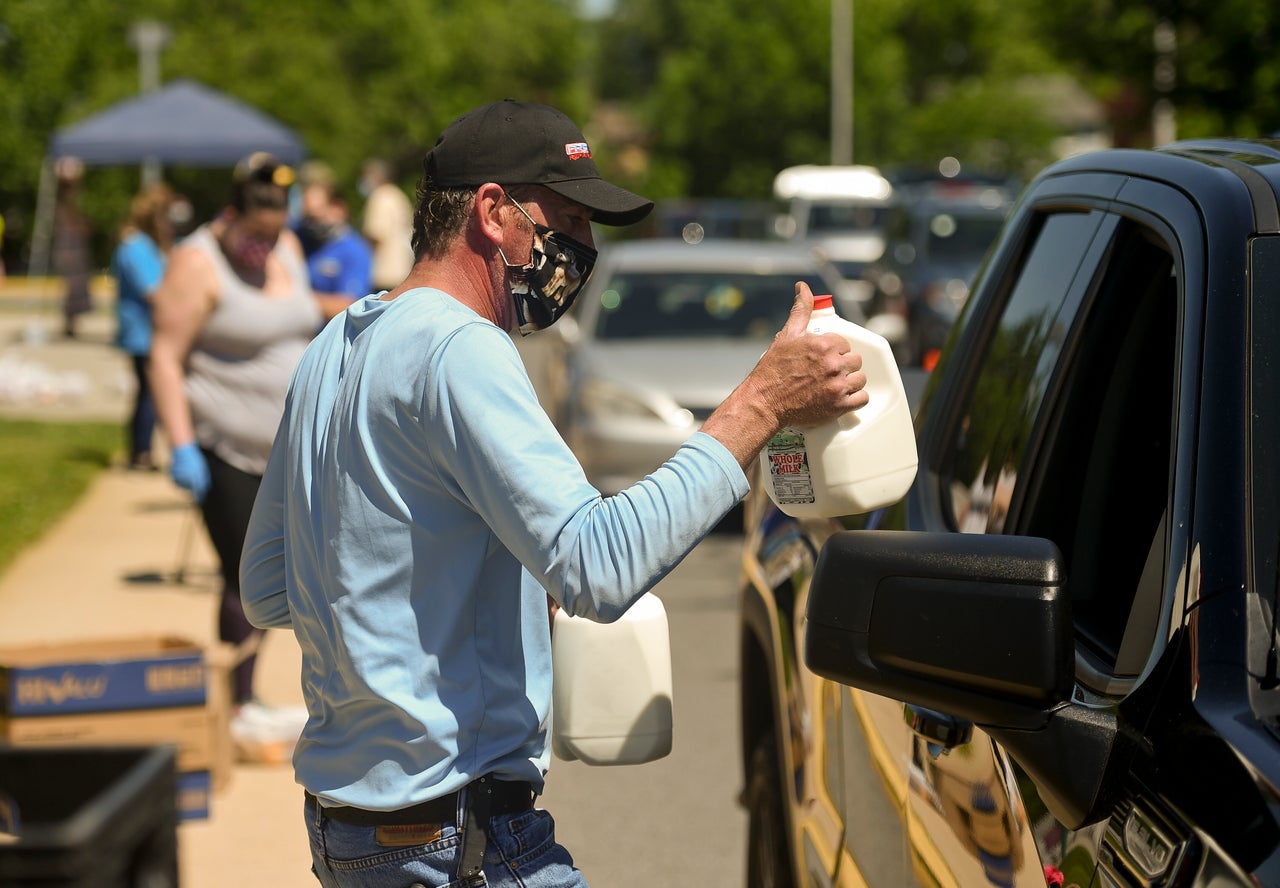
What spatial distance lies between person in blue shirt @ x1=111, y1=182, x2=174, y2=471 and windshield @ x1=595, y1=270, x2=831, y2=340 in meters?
3.29

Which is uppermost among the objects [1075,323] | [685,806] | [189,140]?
[189,140]

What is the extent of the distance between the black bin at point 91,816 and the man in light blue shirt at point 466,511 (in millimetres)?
363

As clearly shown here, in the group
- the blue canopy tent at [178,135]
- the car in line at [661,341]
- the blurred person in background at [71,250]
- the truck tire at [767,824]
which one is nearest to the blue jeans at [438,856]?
the truck tire at [767,824]

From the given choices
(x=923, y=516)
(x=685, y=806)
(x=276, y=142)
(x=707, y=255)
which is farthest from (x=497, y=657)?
(x=276, y=142)

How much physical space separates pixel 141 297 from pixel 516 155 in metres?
10.8

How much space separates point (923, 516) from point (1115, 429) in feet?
1.27

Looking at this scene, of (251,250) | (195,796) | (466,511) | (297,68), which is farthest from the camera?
(297,68)

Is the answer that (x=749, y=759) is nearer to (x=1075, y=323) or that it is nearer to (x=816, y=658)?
(x=1075, y=323)

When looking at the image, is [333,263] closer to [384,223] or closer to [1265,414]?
[384,223]

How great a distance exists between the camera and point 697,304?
39.3ft

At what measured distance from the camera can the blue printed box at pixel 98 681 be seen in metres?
5.32

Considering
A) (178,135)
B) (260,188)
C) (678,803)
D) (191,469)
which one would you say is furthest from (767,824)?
(178,135)

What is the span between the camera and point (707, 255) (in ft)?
40.2

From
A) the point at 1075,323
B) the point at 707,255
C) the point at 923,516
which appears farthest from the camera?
the point at 707,255
